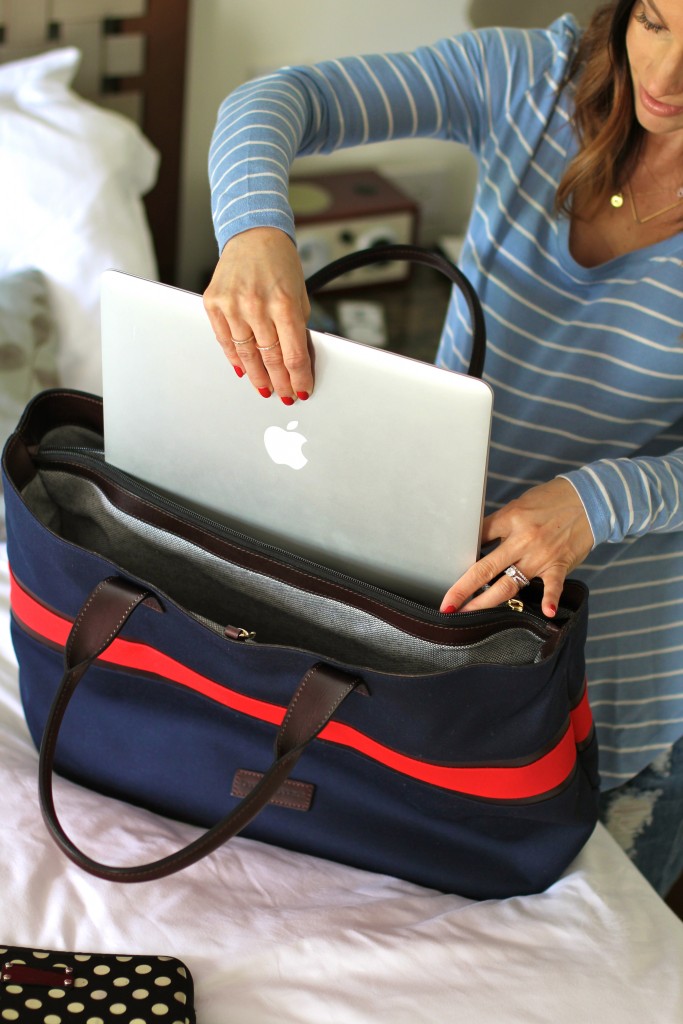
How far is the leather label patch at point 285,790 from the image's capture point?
0.80 metres

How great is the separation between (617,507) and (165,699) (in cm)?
40

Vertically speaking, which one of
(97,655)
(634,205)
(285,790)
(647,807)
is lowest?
(647,807)

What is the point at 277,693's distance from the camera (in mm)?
753

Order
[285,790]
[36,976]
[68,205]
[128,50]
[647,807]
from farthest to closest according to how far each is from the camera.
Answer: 1. [128,50]
2. [68,205]
3. [647,807]
4. [285,790]
5. [36,976]

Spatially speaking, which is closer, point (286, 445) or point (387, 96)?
point (286, 445)

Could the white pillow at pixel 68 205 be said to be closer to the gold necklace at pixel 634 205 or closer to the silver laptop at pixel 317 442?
the silver laptop at pixel 317 442

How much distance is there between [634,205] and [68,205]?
2.70 feet

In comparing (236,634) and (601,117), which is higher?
(601,117)

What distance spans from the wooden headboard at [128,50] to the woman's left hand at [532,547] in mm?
1319

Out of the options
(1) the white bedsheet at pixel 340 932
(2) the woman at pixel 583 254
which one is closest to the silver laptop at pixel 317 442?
(2) the woman at pixel 583 254

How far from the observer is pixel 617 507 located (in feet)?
2.53

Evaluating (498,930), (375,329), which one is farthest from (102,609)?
(375,329)

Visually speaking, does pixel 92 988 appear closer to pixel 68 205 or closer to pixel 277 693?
pixel 277 693

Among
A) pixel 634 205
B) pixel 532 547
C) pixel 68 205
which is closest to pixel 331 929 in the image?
pixel 532 547
